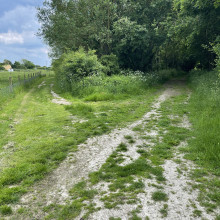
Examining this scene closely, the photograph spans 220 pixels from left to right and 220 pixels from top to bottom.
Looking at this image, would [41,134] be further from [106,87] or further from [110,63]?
[110,63]

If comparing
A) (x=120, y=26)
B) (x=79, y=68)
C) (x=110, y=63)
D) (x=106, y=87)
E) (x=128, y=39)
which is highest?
(x=120, y=26)

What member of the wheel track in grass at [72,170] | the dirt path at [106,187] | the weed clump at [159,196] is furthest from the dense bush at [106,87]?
the weed clump at [159,196]

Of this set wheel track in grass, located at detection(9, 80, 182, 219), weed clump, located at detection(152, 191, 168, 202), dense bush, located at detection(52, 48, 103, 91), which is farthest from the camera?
dense bush, located at detection(52, 48, 103, 91)

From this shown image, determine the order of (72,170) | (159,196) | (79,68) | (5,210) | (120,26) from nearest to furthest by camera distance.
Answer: (5,210), (159,196), (72,170), (79,68), (120,26)

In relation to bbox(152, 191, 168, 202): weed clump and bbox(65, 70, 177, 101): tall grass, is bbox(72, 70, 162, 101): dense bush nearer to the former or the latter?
bbox(65, 70, 177, 101): tall grass

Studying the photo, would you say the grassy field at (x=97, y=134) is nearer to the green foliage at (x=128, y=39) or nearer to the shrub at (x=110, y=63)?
the shrub at (x=110, y=63)

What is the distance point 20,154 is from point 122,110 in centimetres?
555

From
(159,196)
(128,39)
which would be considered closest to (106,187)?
(159,196)

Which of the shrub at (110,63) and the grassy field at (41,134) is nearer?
the grassy field at (41,134)

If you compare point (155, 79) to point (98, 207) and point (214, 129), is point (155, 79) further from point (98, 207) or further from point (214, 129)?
point (98, 207)

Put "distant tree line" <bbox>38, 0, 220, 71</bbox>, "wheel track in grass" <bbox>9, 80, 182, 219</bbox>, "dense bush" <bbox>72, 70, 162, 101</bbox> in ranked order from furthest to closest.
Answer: "distant tree line" <bbox>38, 0, 220, 71</bbox> < "dense bush" <bbox>72, 70, 162, 101</bbox> < "wheel track in grass" <bbox>9, 80, 182, 219</bbox>

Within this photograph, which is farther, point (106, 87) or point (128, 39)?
point (128, 39)

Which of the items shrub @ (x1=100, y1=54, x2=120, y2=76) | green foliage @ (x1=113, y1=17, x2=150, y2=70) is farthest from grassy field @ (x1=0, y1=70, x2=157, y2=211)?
green foliage @ (x1=113, y1=17, x2=150, y2=70)

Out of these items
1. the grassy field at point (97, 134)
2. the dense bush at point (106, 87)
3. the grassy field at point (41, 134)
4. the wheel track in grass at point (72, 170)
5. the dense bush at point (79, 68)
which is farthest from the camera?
the dense bush at point (79, 68)
